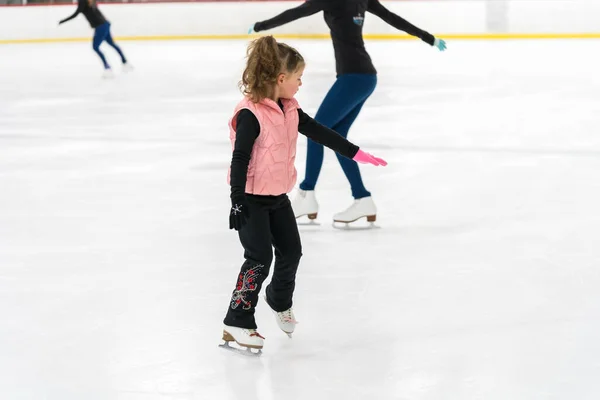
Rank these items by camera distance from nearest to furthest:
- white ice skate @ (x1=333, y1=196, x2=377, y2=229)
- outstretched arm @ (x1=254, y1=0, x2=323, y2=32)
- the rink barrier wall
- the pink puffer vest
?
the pink puffer vest < outstretched arm @ (x1=254, y1=0, x2=323, y2=32) < white ice skate @ (x1=333, y1=196, x2=377, y2=229) < the rink barrier wall

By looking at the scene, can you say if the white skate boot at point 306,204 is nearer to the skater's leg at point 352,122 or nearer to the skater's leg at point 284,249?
the skater's leg at point 352,122

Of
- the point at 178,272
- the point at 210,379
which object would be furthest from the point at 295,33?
the point at 210,379

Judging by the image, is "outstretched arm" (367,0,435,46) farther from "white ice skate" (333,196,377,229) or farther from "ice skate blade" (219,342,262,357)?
"ice skate blade" (219,342,262,357)

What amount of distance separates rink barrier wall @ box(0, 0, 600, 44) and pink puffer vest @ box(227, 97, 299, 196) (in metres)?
13.6

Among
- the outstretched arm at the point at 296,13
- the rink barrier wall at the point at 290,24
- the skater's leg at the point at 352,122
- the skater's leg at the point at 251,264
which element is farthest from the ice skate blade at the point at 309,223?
the rink barrier wall at the point at 290,24

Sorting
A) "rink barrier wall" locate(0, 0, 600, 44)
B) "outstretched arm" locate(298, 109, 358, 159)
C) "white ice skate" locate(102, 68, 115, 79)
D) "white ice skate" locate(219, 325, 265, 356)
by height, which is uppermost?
"outstretched arm" locate(298, 109, 358, 159)

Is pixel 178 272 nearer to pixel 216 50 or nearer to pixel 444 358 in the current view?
pixel 444 358

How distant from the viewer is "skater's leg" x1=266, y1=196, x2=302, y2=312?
108 inches

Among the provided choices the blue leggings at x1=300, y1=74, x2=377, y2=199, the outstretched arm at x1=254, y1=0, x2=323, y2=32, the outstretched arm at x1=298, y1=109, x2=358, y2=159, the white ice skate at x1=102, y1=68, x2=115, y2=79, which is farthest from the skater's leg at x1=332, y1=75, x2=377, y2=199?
the white ice skate at x1=102, y1=68, x2=115, y2=79

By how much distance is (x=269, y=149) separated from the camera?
265 centimetres

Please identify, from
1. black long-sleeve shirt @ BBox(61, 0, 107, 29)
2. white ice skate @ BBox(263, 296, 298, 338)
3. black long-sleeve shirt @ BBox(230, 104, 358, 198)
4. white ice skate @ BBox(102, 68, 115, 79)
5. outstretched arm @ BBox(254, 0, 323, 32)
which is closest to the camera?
black long-sleeve shirt @ BBox(230, 104, 358, 198)

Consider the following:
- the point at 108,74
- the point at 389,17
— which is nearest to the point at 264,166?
the point at 389,17

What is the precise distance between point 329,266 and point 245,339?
104cm

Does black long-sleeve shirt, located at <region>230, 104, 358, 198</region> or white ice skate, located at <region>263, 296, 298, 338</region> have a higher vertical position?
black long-sleeve shirt, located at <region>230, 104, 358, 198</region>
